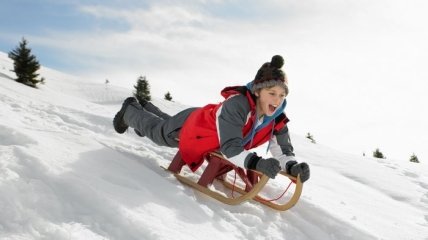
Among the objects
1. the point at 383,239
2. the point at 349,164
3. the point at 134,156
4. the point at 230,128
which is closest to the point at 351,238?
the point at 383,239

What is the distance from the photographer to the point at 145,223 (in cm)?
240

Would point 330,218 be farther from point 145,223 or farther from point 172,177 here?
point 145,223

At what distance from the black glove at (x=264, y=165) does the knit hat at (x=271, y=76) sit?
62 centimetres

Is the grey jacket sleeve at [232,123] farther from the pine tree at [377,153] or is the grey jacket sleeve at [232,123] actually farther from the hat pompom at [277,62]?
the pine tree at [377,153]

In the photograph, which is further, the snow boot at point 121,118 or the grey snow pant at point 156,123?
the snow boot at point 121,118

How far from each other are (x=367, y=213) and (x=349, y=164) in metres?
3.21

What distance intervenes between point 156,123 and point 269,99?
4.64 ft

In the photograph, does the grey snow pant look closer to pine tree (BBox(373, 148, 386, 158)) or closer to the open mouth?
the open mouth

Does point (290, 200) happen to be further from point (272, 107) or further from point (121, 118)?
point (121, 118)

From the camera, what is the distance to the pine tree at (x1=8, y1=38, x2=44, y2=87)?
20.5 m

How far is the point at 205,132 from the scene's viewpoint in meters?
3.89

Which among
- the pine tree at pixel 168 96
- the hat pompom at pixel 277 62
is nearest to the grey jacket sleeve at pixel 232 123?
the hat pompom at pixel 277 62

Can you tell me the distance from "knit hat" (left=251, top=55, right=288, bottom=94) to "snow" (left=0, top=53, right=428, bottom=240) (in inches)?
38.3

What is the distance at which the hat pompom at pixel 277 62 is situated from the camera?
368 cm
